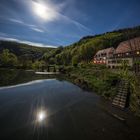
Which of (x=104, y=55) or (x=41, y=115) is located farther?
(x=104, y=55)

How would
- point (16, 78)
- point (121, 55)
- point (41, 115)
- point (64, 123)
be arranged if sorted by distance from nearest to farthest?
point (64, 123)
point (41, 115)
point (16, 78)
point (121, 55)

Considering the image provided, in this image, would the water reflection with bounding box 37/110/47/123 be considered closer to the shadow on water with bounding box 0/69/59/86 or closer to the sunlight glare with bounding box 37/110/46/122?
the sunlight glare with bounding box 37/110/46/122

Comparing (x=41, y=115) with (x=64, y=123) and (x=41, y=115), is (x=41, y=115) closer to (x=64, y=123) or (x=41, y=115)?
(x=41, y=115)

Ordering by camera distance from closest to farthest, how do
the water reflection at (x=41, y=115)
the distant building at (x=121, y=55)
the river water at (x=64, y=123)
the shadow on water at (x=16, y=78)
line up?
the river water at (x=64, y=123) → the water reflection at (x=41, y=115) → the shadow on water at (x=16, y=78) → the distant building at (x=121, y=55)

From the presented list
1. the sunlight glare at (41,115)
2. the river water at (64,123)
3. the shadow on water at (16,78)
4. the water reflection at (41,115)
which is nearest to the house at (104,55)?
the shadow on water at (16,78)

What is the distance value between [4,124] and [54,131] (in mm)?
4771

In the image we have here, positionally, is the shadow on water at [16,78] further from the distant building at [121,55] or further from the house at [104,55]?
the house at [104,55]

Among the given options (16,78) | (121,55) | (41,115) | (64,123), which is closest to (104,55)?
(121,55)

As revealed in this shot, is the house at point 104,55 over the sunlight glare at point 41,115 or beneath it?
over

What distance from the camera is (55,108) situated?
14.7 meters

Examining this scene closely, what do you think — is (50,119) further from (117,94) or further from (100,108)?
(117,94)

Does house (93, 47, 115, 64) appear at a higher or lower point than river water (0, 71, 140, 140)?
higher

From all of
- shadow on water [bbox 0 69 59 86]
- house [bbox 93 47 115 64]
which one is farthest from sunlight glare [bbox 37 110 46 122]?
house [bbox 93 47 115 64]

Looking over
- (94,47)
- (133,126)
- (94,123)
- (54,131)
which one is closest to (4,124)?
(54,131)
